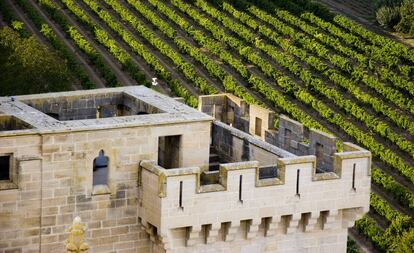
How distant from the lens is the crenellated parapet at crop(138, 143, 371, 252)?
34.3m

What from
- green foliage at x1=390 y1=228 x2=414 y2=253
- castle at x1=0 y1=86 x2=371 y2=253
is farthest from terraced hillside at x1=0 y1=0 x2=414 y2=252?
castle at x1=0 y1=86 x2=371 y2=253

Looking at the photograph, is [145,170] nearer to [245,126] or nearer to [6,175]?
[6,175]

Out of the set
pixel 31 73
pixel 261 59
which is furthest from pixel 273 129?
pixel 261 59

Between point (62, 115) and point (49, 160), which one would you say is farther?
point (62, 115)

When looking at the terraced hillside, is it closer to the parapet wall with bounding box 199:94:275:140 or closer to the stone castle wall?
the parapet wall with bounding box 199:94:275:140

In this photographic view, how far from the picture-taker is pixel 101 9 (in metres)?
124

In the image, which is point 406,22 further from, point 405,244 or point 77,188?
point 77,188

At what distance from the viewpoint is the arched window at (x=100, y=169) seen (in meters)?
35.4

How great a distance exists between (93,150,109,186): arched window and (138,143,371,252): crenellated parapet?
93 centimetres

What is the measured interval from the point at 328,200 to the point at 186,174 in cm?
422

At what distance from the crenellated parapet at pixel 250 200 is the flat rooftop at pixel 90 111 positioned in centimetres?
143

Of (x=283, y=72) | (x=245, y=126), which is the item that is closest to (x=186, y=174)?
(x=245, y=126)

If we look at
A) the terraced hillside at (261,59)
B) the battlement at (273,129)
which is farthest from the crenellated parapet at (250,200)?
the terraced hillside at (261,59)

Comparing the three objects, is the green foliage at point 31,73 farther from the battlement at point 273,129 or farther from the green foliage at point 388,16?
the green foliage at point 388,16
